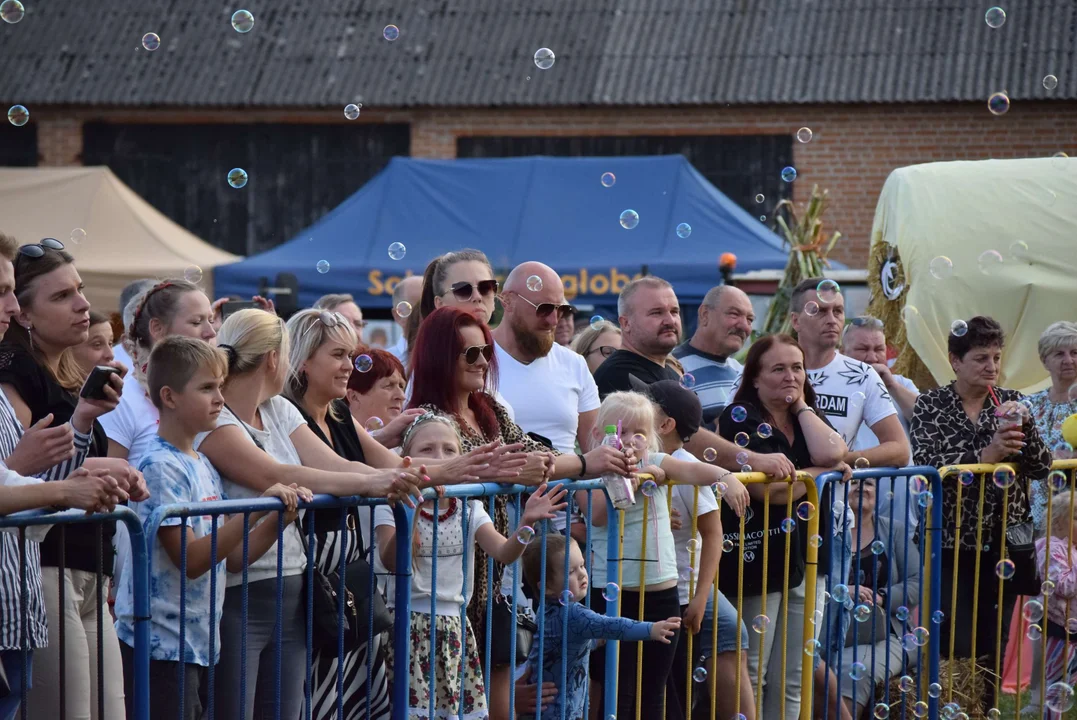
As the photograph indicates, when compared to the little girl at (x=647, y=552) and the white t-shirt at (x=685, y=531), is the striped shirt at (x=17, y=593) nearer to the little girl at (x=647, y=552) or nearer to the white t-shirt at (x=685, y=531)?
the little girl at (x=647, y=552)

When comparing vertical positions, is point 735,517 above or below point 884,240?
below

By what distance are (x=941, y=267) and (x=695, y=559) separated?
322 centimetres

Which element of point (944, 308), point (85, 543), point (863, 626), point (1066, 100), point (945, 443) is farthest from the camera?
point (1066, 100)

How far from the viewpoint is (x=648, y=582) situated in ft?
16.0

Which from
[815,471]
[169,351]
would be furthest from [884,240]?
[169,351]

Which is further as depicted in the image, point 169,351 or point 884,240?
point 884,240

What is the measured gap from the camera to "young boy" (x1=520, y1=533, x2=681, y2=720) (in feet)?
15.0

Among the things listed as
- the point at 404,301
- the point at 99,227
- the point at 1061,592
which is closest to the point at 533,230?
the point at 99,227

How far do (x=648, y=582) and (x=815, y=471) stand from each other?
88cm

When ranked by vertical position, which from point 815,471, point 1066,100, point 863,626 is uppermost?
point 1066,100

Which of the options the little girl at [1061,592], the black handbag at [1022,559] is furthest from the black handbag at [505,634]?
the little girl at [1061,592]

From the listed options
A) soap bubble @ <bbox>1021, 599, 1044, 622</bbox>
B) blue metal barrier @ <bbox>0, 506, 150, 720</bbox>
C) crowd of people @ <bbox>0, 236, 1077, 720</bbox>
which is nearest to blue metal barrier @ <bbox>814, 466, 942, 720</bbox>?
crowd of people @ <bbox>0, 236, 1077, 720</bbox>

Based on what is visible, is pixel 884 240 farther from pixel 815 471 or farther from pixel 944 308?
pixel 815 471

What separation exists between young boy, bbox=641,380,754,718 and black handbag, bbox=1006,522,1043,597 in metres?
1.67
